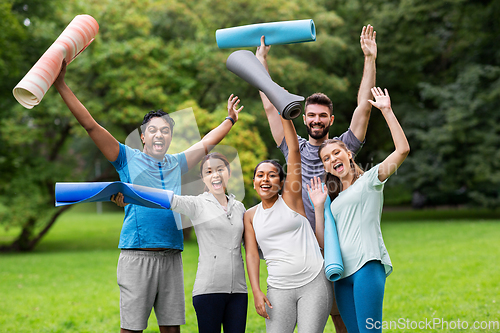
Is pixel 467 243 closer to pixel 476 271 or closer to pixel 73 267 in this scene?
pixel 476 271

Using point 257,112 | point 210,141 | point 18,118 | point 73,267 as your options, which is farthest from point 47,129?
point 210,141

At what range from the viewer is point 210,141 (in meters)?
3.57

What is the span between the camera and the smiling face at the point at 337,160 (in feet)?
10.3

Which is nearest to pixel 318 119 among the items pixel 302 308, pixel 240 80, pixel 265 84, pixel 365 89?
pixel 365 89

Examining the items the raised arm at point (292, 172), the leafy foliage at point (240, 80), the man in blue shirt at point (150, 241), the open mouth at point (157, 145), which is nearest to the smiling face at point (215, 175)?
the man in blue shirt at point (150, 241)

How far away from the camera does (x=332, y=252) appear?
2932mm

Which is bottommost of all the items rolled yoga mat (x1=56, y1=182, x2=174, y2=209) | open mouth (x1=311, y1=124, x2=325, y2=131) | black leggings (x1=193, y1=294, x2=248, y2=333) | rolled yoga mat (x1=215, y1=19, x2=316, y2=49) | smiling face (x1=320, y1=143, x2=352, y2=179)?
black leggings (x1=193, y1=294, x2=248, y2=333)

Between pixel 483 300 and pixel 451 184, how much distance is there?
12960 mm

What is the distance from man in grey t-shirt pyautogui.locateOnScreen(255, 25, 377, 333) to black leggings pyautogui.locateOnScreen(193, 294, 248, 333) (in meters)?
0.88

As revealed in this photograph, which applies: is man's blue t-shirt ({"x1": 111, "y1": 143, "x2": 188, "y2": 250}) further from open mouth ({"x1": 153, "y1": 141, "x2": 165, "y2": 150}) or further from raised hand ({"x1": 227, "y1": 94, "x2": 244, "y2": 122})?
raised hand ({"x1": 227, "y1": 94, "x2": 244, "y2": 122})

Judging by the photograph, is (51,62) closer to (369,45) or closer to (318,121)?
(318,121)

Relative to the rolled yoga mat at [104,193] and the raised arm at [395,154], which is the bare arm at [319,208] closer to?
the raised arm at [395,154]

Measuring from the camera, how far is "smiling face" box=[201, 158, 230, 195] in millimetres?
3230

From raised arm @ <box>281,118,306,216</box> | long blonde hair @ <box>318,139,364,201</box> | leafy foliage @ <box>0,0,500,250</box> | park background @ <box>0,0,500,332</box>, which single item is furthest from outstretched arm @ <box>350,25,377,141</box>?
leafy foliage @ <box>0,0,500,250</box>
